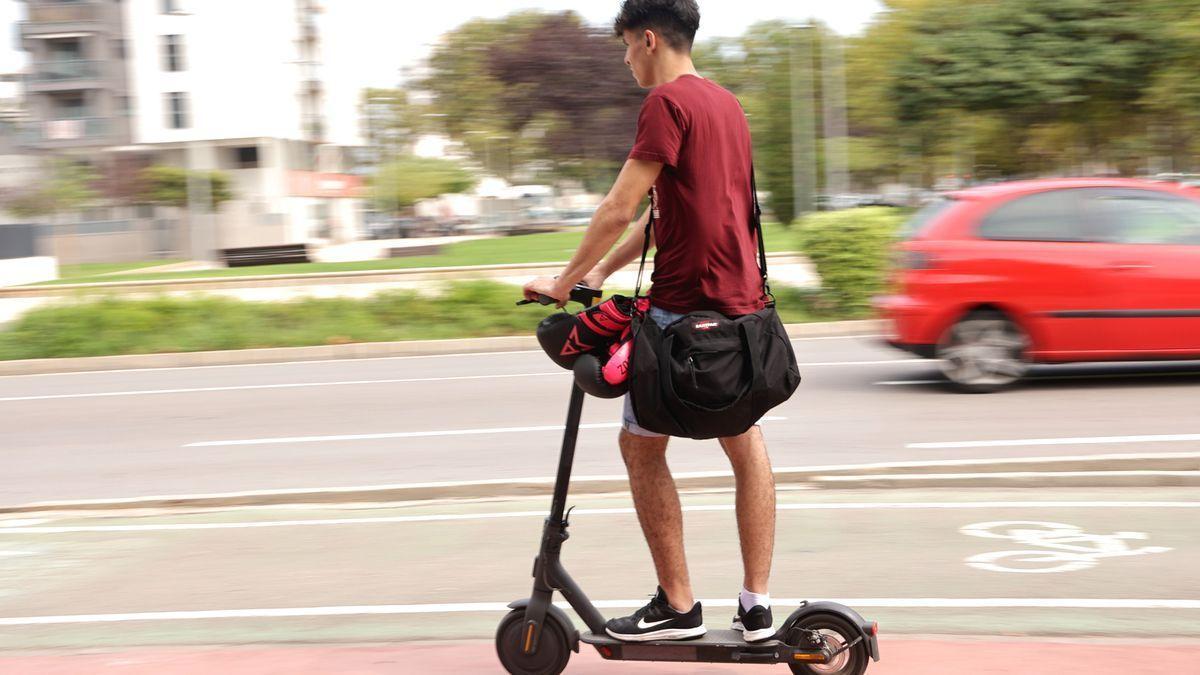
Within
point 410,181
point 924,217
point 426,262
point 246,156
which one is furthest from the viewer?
point 410,181

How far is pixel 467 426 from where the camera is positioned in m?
9.60

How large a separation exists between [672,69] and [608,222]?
452 millimetres

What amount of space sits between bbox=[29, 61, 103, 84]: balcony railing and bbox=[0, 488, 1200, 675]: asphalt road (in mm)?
57118

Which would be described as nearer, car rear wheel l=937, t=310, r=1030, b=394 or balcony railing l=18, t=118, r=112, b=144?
car rear wheel l=937, t=310, r=1030, b=394

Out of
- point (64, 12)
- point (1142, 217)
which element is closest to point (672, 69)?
point (1142, 217)

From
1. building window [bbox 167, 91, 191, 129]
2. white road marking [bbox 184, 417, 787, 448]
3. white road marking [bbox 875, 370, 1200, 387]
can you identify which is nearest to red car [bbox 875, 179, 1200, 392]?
white road marking [bbox 875, 370, 1200, 387]

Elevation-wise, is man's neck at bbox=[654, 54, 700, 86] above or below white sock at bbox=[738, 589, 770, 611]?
above

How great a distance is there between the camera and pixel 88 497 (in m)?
7.59

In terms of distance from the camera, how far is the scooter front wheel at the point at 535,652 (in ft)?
12.2

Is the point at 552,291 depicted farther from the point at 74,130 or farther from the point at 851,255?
the point at 74,130

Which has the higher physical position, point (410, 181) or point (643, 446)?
point (410, 181)

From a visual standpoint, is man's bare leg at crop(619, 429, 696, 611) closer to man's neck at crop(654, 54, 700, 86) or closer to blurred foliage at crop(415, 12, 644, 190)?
man's neck at crop(654, 54, 700, 86)

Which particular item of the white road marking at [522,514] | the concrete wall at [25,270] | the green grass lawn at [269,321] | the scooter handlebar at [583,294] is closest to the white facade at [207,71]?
the concrete wall at [25,270]

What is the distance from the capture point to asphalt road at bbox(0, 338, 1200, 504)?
25.6ft
